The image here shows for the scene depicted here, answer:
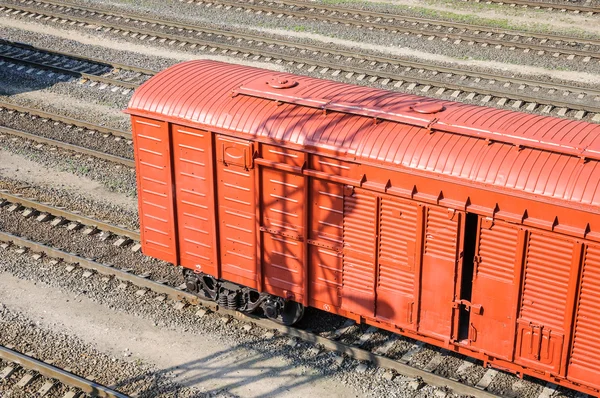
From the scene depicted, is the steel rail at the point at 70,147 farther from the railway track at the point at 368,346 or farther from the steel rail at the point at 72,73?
the railway track at the point at 368,346

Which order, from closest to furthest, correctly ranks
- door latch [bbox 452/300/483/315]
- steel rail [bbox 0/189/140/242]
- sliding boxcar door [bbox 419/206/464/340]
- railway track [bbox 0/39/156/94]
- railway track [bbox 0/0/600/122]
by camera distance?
sliding boxcar door [bbox 419/206/464/340], door latch [bbox 452/300/483/315], steel rail [bbox 0/189/140/242], railway track [bbox 0/0/600/122], railway track [bbox 0/39/156/94]

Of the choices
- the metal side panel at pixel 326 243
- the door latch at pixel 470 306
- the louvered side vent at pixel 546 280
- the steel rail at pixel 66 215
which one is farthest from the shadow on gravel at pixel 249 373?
the steel rail at pixel 66 215

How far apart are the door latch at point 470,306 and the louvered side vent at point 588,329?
52.8 inches

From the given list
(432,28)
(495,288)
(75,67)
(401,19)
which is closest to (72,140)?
(75,67)

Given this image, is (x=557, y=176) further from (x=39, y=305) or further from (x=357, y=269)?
(x=39, y=305)

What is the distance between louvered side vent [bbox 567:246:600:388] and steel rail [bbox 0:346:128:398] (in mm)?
6543

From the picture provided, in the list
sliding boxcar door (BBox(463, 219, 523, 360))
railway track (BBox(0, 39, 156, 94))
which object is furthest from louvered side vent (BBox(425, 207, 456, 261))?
railway track (BBox(0, 39, 156, 94))

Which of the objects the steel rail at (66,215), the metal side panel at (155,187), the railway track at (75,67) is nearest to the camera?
the metal side panel at (155,187)

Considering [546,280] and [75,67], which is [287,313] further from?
[75,67]

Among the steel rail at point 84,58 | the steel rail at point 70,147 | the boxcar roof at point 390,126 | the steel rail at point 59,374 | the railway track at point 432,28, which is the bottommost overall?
the steel rail at point 59,374

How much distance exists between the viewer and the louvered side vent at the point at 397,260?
40.6 feet

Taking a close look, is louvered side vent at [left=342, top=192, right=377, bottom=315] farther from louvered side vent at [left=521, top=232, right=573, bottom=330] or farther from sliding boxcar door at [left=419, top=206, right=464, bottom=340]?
louvered side vent at [left=521, top=232, right=573, bottom=330]

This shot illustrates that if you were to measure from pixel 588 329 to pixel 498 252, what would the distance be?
1536mm

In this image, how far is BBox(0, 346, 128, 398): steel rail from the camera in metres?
12.9
